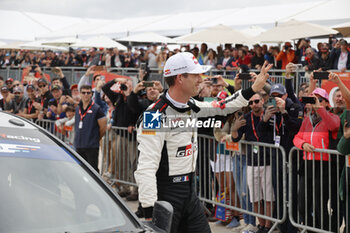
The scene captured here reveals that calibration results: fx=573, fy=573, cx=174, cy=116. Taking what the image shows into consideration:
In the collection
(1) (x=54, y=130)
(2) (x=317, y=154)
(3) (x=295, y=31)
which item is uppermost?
(3) (x=295, y=31)

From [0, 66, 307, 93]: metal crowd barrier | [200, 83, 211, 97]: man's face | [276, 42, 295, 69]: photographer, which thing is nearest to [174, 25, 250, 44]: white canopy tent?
[276, 42, 295, 69]: photographer

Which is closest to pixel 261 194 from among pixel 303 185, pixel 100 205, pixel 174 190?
pixel 303 185

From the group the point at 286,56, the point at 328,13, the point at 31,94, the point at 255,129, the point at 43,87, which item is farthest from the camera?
the point at 328,13

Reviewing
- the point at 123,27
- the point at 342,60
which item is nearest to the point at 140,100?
the point at 342,60

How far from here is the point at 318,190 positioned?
6.97 meters

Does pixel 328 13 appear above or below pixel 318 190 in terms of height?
above

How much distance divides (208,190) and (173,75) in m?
4.08

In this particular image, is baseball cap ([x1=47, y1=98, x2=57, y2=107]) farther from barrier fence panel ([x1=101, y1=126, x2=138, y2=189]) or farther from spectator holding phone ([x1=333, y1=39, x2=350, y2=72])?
spectator holding phone ([x1=333, y1=39, x2=350, y2=72])

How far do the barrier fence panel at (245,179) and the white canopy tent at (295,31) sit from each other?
7477 millimetres

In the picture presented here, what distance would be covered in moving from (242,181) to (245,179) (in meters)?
0.07

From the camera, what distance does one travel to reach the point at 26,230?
10.6 ft

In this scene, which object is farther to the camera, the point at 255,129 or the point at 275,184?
the point at 255,129

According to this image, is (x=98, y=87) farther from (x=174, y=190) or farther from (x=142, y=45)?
(x=142, y=45)

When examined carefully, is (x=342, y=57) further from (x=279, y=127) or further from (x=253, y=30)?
(x=253, y=30)
